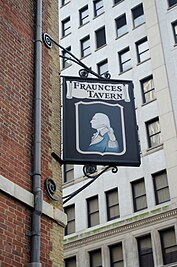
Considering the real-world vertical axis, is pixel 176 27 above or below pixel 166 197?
above

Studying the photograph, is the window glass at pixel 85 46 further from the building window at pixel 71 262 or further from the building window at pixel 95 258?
the building window at pixel 71 262

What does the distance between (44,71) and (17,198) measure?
310 centimetres

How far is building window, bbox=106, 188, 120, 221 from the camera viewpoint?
26.5 metres

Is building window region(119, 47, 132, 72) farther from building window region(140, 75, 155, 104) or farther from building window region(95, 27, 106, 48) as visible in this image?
building window region(95, 27, 106, 48)

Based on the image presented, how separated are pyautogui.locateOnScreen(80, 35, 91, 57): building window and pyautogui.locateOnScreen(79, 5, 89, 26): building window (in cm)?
152

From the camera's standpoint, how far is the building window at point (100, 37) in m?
33.2

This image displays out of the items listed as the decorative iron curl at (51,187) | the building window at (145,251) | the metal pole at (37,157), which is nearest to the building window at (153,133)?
the building window at (145,251)

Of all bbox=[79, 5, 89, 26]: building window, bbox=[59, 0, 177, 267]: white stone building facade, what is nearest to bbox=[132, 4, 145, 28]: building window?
bbox=[59, 0, 177, 267]: white stone building facade

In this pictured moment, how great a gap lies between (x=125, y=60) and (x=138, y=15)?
3521 mm

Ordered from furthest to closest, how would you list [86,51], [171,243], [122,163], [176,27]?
[86,51] < [176,27] < [171,243] < [122,163]

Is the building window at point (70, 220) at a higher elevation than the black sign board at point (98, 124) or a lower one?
higher

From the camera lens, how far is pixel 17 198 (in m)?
7.00

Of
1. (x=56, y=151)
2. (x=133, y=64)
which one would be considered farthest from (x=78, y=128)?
(x=133, y=64)

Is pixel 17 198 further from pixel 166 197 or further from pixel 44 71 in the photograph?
pixel 166 197
